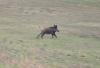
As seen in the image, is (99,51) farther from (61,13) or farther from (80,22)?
(61,13)

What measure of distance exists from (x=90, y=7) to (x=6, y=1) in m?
9.03

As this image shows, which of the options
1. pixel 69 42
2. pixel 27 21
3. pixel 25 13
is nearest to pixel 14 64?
pixel 69 42

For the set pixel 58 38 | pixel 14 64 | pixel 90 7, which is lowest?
pixel 90 7

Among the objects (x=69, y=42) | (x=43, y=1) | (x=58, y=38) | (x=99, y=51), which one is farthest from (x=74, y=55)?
(x=43, y=1)

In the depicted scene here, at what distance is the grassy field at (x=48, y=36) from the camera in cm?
1722

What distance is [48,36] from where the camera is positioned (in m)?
26.5

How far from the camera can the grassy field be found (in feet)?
56.5

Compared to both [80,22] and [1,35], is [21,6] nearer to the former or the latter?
[80,22]

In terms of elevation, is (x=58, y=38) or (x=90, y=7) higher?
(x=58, y=38)

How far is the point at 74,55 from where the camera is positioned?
1927 cm

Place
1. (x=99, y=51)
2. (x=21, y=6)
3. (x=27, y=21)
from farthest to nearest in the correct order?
(x=21, y=6), (x=27, y=21), (x=99, y=51)

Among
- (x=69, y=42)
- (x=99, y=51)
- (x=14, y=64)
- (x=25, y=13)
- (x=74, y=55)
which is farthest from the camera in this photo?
(x=25, y=13)

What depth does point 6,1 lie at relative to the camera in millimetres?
50281

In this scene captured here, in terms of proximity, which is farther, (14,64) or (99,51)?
(99,51)
